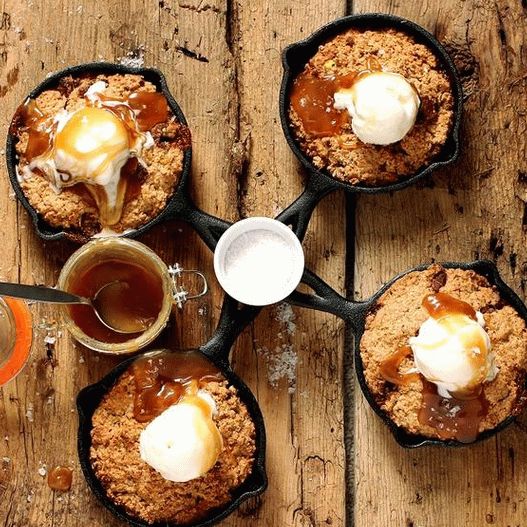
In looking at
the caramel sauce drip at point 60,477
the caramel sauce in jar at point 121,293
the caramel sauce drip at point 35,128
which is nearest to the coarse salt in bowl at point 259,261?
the caramel sauce in jar at point 121,293

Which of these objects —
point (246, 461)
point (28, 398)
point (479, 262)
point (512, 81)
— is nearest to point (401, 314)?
point (479, 262)

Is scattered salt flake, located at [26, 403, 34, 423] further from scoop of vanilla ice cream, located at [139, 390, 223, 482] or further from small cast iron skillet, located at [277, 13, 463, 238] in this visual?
small cast iron skillet, located at [277, 13, 463, 238]

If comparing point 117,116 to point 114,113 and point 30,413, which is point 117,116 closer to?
point 114,113

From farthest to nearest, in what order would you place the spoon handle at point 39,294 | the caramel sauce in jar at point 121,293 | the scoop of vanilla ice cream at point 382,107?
the caramel sauce in jar at point 121,293, the scoop of vanilla ice cream at point 382,107, the spoon handle at point 39,294

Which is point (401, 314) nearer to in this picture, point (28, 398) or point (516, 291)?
point (516, 291)

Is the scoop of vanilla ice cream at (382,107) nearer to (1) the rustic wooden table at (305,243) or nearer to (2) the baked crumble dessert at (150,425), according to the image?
(1) the rustic wooden table at (305,243)

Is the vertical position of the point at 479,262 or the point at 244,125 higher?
the point at 244,125
